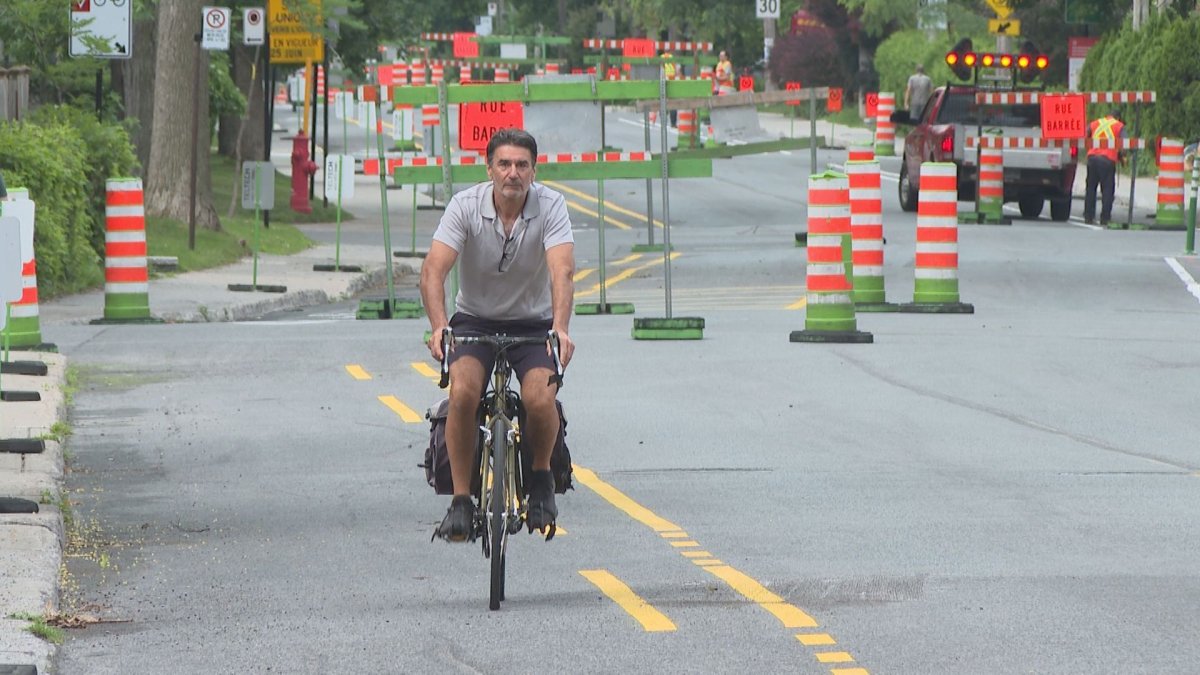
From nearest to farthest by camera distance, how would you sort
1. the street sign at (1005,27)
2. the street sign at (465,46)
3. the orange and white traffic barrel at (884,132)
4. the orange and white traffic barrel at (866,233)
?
the orange and white traffic barrel at (866,233)
the street sign at (1005,27)
the orange and white traffic barrel at (884,132)
the street sign at (465,46)

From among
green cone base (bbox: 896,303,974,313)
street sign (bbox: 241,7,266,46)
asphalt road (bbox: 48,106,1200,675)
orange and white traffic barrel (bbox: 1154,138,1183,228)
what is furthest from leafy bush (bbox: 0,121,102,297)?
orange and white traffic barrel (bbox: 1154,138,1183,228)

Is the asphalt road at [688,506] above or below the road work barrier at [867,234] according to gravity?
below

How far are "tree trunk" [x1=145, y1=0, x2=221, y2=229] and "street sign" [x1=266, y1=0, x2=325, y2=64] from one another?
4988 millimetres

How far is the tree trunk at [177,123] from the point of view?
2856 cm

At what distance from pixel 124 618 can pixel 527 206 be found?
7.05ft

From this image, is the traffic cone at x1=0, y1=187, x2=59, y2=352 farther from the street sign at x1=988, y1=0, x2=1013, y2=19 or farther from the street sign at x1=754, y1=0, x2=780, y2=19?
the street sign at x1=754, y1=0, x2=780, y2=19

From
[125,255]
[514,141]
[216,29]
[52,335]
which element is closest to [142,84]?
[216,29]

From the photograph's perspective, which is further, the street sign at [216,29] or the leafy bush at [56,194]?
the street sign at [216,29]

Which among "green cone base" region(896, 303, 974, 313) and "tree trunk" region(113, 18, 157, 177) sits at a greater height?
"tree trunk" region(113, 18, 157, 177)

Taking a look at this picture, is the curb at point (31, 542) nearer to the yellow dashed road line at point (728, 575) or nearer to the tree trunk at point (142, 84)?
the yellow dashed road line at point (728, 575)

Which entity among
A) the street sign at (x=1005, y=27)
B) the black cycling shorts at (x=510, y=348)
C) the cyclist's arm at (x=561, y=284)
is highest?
the street sign at (x=1005, y=27)

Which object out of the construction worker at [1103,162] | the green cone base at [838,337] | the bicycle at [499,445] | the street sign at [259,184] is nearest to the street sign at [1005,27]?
the construction worker at [1103,162]

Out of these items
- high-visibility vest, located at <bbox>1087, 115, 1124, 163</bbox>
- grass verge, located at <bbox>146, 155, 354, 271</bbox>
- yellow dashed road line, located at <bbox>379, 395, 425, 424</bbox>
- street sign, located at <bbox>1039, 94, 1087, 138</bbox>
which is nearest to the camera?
yellow dashed road line, located at <bbox>379, 395, 425, 424</bbox>

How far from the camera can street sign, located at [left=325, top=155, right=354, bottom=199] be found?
28000mm
